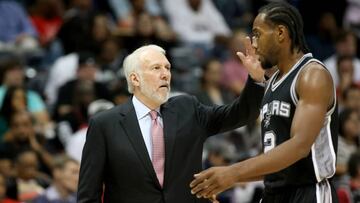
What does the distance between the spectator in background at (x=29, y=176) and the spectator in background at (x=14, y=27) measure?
2854 millimetres

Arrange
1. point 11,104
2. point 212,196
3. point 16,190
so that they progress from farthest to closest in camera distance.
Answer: point 11,104 < point 16,190 < point 212,196

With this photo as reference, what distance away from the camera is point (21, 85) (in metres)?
10.8

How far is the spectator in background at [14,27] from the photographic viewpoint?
12.1m

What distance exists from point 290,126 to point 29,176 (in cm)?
470

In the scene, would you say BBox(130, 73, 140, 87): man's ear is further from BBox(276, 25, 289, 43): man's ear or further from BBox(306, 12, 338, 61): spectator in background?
BBox(306, 12, 338, 61): spectator in background

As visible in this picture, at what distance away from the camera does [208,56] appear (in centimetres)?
1334

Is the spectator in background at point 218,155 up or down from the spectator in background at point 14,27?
down

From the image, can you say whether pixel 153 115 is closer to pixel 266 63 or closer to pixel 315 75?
pixel 266 63

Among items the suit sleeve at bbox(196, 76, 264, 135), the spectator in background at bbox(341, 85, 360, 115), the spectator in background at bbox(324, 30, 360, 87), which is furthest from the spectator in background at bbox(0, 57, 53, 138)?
the suit sleeve at bbox(196, 76, 264, 135)

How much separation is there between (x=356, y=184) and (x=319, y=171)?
12.1 ft

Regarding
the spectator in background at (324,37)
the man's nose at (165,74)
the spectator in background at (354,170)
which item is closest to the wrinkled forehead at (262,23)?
the man's nose at (165,74)

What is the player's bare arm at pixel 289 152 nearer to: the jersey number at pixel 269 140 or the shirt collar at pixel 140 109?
the jersey number at pixel 269 140

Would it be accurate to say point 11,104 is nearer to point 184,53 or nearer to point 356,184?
point 184,53

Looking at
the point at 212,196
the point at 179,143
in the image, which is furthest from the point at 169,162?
the point at 212,196
